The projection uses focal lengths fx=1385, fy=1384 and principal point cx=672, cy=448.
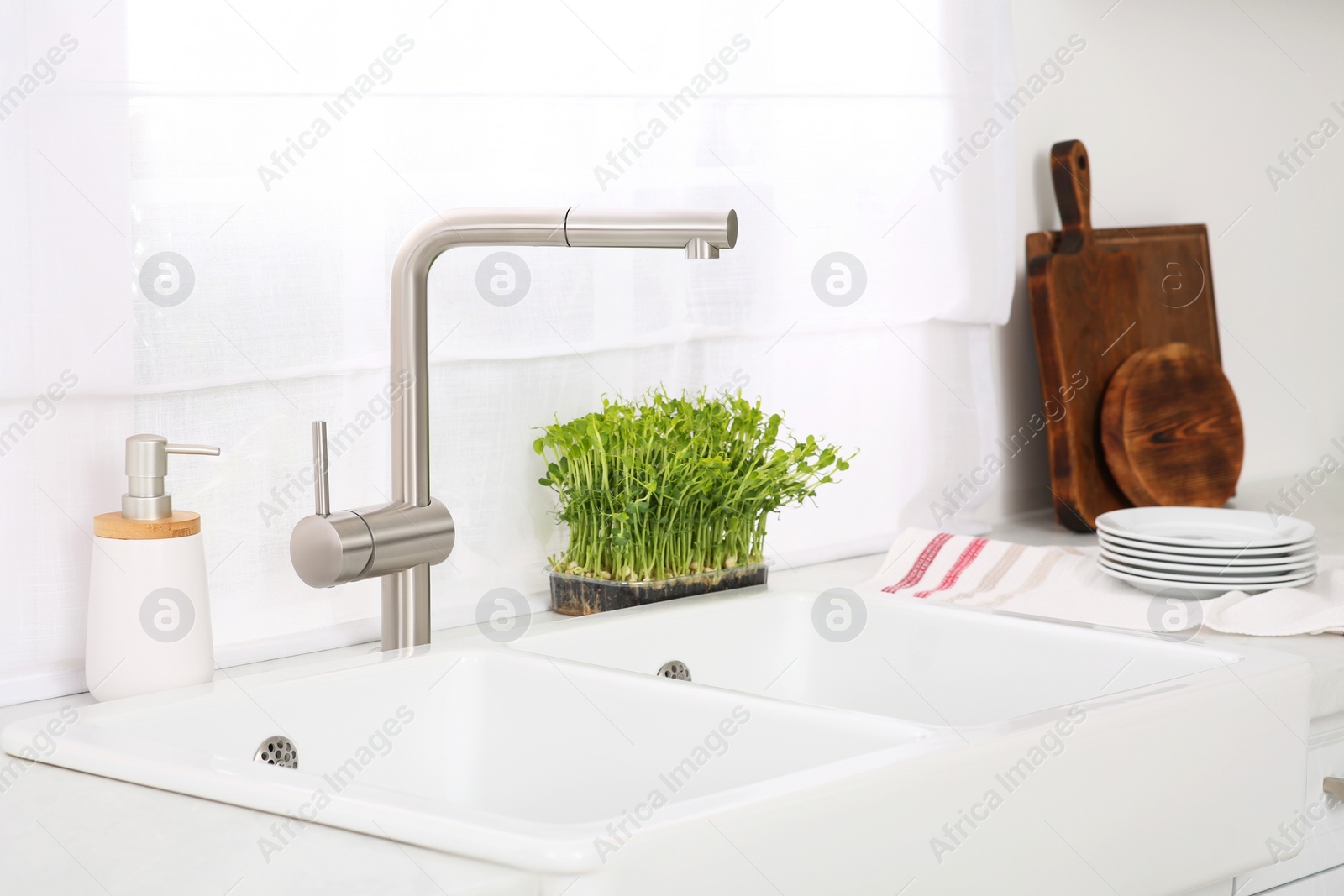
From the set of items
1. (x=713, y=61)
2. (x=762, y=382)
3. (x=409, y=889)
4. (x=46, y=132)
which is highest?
(x=713, y=61)

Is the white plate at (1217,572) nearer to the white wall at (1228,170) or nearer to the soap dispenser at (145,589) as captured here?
the white wall at (1228,170)

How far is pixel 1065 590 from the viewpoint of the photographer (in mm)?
1382

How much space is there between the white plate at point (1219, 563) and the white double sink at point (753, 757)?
0.72 ft

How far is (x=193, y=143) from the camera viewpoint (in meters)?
1.07

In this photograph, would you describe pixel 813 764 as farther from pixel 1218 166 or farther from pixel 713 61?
pixel 1218 166

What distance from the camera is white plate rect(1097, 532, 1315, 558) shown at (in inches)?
51.6

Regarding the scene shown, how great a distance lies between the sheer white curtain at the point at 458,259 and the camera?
1.02 metres

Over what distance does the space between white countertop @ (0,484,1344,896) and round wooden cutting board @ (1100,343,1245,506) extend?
1.26 m

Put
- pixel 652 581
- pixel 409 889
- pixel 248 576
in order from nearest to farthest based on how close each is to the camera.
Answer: pixel 409 889 → pixel 248 576 → pixel 652 581

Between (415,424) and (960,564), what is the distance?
24.7 inches

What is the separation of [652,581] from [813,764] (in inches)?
15.2

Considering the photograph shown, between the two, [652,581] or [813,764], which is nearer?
[813,764]

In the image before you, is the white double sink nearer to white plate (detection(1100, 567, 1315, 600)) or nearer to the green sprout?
the green sprout

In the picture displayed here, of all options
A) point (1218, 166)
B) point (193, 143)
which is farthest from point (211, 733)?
point (1218, 166)
